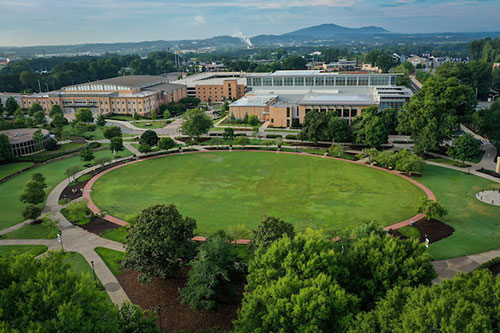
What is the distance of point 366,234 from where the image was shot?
2619 cm

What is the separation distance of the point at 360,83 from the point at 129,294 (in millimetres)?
82430

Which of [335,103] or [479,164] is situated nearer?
[479,164]

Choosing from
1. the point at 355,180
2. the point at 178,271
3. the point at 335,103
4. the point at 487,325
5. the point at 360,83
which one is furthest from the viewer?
the point at 360,83

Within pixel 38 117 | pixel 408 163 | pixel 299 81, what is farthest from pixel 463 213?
pixel 38 117

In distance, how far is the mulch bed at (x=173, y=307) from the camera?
24.1 metres

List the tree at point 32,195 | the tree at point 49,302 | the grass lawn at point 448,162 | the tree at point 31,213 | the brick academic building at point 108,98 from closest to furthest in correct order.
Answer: the tree at point 49,302, the tree at point 31,213, the tree at point 32,195, the grass lawn at point 448,162, the brick academic building at point 108,98

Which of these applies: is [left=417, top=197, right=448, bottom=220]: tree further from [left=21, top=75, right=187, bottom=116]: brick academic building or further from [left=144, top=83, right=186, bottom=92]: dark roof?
[left=144, top=83, right=186, bottom=92]: dark roof

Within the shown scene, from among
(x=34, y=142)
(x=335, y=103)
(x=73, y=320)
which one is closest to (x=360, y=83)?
(x=335, y=103)

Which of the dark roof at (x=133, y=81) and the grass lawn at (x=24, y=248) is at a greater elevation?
the dark roof at (x=133, y=81)

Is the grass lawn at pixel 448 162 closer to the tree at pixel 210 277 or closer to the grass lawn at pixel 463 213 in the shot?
the grass lawn at pixel 463 213

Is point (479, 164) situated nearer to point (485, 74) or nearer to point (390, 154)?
point (390, 154)

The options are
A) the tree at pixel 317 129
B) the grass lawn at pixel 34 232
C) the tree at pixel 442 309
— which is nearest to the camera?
the tree at pixel 442 309

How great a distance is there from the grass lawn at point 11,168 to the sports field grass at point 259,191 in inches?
586

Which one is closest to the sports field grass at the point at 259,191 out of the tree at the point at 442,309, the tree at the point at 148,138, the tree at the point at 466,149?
the tree at the point at 148,138
